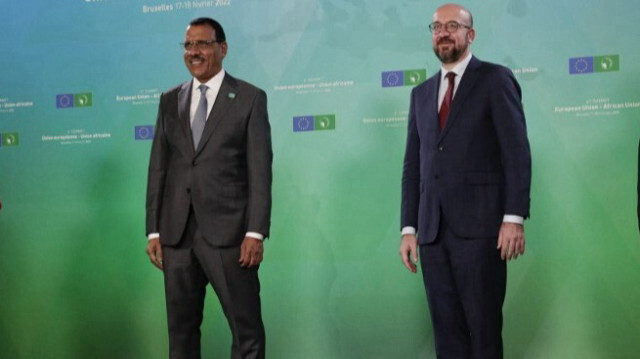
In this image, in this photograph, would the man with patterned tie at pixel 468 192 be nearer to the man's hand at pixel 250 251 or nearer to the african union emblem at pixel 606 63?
the man's hand at pixel 250 251

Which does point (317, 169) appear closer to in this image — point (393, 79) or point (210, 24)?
point (393, 79)

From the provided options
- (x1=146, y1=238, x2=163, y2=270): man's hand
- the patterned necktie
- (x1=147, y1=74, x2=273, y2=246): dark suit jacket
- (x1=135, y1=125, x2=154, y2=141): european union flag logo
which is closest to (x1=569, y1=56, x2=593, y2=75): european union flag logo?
(x1=147, y1=74, x2=273, y2=246): dark suit jacket

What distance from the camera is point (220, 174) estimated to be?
3.54 meters

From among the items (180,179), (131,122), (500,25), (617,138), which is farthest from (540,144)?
(131,122)

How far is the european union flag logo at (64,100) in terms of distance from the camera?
5055 millimetres

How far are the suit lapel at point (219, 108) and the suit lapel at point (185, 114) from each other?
59mm

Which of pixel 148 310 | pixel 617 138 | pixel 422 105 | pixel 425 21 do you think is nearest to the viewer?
pixel 422 105

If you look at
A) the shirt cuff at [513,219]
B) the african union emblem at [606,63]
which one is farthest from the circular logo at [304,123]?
the shirt cuff at [513,219]

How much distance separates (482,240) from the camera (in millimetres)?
3248

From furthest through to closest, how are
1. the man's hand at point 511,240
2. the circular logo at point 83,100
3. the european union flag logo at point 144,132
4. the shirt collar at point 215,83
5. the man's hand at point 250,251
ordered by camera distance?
the circular logo at point 83,100 → the european union flag logo at point 144,132 → the shirt collar at point 215,83 → the man's hand at point 250,251 → the man's hand at point 511,240

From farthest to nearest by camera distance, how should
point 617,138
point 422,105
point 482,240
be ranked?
point 617,138 → point 422,105 → point 482,240

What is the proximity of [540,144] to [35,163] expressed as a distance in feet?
9.69

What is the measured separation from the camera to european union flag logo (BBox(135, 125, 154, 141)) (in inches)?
193

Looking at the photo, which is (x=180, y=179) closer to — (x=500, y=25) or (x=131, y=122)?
(x=131, y=122)
